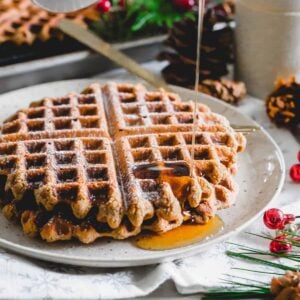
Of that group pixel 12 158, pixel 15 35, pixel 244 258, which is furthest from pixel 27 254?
pixel 15 35

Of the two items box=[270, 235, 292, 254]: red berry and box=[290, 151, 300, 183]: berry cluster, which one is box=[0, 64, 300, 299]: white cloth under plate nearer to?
box=[270, 235, 292, 254]: red berry

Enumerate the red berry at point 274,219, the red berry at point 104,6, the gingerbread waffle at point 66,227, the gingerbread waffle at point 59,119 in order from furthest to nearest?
the red berry at point 104,6 → the gingerbread waffle at point 59,119 → the red berry at point 274,219 → the gingerbread waffle at point 66,227

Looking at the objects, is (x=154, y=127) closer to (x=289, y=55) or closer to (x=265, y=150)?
(x=265, y=150)

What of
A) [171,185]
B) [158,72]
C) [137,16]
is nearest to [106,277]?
[171,185]

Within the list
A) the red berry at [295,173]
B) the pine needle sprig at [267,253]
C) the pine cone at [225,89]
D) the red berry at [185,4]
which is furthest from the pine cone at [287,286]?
the red berry at [185,4]

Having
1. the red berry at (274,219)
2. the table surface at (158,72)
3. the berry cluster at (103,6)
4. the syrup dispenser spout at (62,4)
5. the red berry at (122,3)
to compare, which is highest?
the syrup dispenser spout at (62,4)

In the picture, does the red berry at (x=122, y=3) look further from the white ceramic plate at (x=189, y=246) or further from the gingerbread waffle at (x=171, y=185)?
the gingerbread waffle at (x=171, y=185)

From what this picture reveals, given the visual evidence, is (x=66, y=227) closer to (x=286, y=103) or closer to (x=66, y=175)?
(x=66, y=175)
